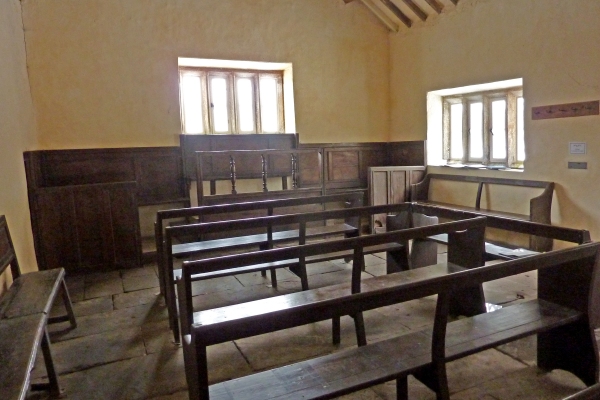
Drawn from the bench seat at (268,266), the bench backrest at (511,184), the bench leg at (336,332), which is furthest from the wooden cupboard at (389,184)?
the bench leg at (336,332)

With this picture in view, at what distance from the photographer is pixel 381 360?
164 cm

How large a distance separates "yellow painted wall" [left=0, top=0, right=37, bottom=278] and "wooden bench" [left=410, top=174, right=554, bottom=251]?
3.54m

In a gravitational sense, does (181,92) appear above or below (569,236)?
above

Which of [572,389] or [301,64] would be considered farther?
[301,64]

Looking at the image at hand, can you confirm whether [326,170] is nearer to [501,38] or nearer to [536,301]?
[501,38]

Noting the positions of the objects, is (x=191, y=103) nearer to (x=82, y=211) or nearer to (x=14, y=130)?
(x=82, y=211)

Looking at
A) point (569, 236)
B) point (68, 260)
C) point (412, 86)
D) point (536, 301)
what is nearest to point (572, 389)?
point (536, 301)

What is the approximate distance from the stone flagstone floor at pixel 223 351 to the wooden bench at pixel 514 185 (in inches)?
31.3

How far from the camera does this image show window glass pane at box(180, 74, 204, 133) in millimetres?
5348

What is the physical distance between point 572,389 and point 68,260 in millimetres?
3968

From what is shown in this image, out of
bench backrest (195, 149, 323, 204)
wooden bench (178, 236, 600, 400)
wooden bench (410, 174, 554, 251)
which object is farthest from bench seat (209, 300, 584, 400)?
bench backrest (195, 149, 323, 204)

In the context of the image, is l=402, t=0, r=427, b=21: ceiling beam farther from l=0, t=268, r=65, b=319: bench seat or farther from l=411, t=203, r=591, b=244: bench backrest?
l=0, t=268, r=65, b=319: bench seat

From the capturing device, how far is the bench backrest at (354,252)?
1924 mm

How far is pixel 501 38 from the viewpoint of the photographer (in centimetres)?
455
